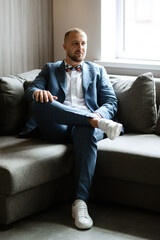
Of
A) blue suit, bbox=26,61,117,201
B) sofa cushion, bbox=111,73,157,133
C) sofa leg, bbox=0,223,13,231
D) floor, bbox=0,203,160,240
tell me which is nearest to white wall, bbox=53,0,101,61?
blue suit, bbox=26,61,117,201

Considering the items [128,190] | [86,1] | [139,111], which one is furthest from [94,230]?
[86,1]

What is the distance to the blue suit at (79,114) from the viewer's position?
288cm

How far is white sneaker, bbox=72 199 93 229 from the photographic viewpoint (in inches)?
106

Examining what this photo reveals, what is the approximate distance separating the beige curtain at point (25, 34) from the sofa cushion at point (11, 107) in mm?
590

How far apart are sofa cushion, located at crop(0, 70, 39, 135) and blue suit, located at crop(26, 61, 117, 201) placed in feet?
0.57

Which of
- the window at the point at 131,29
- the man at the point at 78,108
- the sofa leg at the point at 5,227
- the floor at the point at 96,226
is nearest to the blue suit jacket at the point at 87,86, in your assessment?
the man at the point at 78,108

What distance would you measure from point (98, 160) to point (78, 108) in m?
0.46

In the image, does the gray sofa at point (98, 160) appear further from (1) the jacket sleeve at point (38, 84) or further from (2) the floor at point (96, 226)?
(1) the jacket sleeve at point (38, 84)

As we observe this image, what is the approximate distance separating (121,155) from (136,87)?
68 centimetres

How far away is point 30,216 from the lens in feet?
9.48

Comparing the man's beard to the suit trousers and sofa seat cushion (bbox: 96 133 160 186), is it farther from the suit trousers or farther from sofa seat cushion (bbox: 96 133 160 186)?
sofa seat cushion (bbox: 96 133 160 186)

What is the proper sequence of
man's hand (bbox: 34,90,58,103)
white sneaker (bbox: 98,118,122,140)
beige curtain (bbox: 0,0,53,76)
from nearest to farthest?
white sneaker (bbox: 98,118,122,140), man's hand (bbox: 34,90,58,103), beige curtain (bbox: 0,0,53,76)

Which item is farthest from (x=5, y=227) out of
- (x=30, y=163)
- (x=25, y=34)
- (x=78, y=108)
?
(x=25, y=34)

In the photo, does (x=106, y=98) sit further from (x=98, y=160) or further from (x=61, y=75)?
(x=98, y=160)
